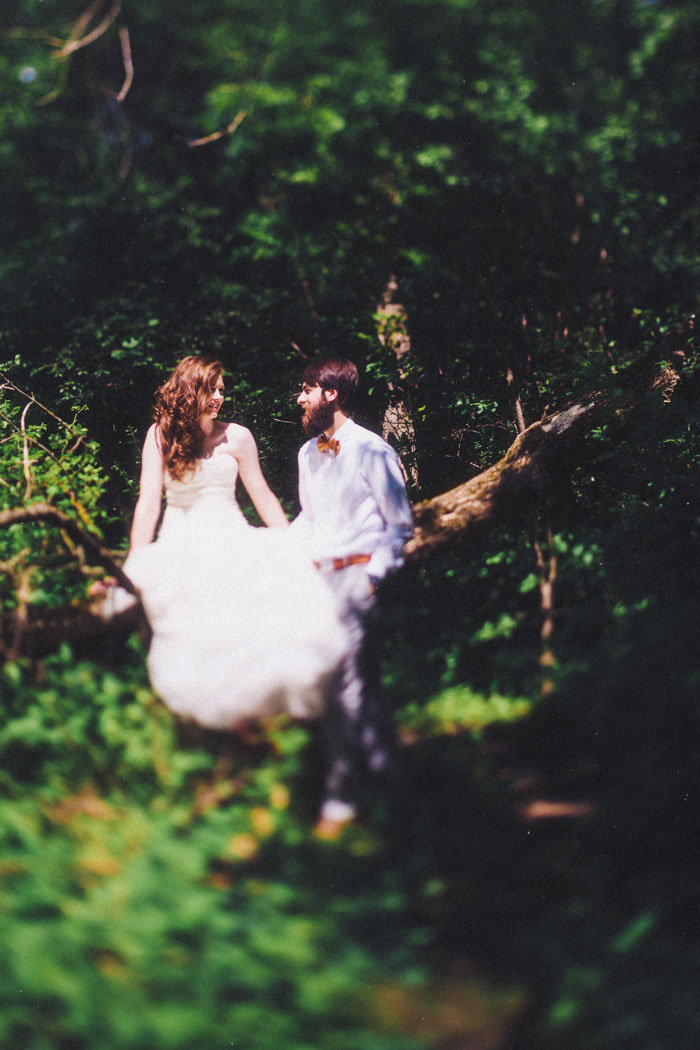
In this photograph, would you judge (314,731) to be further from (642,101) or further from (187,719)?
(642,101)

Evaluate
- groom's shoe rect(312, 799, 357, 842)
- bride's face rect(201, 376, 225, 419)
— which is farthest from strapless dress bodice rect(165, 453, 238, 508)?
groom's shoe rect(312, 799, 357, 842)

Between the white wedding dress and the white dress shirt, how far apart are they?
179 millimetres

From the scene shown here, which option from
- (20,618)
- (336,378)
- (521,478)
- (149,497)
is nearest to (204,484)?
(149,497)

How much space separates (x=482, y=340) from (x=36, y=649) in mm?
3430

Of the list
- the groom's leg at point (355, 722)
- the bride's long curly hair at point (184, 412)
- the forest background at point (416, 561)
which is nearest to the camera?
the forest background at point (416, 561)

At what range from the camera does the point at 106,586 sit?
2.45m

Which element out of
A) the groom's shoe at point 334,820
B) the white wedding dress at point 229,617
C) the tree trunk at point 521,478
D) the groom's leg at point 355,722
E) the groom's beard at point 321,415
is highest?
the groom's beard at point 321,415

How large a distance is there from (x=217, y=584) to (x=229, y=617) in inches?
6.9

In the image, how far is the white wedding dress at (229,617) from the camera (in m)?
2.10

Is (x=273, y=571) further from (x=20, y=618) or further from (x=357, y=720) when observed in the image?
(x=20, y=618)

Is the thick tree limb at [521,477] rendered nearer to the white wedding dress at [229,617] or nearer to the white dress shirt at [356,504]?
the white dress shirt at [356,504]

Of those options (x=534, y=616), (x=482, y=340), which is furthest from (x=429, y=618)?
(x=482, y=340)

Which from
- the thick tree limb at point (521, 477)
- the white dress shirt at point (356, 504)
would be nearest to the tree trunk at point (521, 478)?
the thick tree limb at point (521, 477)

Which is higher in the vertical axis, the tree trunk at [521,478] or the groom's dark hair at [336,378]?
the groom's dark hair at [336,378]
